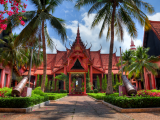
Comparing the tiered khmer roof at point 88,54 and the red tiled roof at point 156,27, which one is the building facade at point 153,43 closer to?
the red tiled roof at point 156,27

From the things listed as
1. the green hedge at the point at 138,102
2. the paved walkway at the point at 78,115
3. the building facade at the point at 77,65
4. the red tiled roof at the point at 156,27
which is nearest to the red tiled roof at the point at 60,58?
the building facade at the point at 77,65

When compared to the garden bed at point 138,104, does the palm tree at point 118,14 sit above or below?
above

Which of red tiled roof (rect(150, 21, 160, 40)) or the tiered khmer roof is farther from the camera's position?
the tiered khmer roof

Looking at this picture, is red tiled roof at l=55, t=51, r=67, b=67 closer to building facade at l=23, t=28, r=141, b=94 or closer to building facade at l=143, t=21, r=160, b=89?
building facade at l=23, t=28, r=141, b=94

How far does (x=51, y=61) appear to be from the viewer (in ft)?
109

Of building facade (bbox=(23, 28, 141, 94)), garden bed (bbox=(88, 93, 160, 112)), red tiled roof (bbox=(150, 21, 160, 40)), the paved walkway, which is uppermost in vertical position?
red tiled roof (bbox=(150, 21, 160, 40))

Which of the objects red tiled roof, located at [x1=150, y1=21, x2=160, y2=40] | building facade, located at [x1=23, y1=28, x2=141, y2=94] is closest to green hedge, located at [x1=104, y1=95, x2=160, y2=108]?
red tiled roof, located at [x1=150, y1=21, x2=160, y2=40]

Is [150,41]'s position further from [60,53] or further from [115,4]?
[60,53]

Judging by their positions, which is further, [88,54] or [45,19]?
[88,54]

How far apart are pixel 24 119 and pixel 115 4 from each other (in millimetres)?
10784

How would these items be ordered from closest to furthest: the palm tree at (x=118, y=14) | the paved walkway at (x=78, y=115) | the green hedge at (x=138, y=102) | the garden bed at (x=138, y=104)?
1. the paved walkway at (x=78, y=115)
2. the garden bed at (x=138, y=104)
3. the green hedge at (x=138, y=102)
4. the palm tree at (x=118, y=14)

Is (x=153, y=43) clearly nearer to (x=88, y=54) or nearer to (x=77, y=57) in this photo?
(x=77, y=57)

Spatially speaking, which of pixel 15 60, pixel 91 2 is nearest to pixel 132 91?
pixel 91 2

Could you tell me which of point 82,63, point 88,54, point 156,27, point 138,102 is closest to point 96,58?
point 88,54
